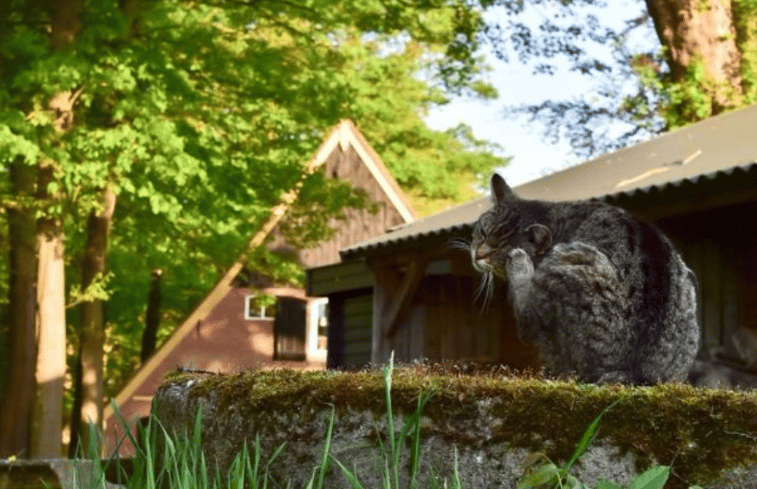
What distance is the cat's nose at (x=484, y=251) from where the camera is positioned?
7414mm

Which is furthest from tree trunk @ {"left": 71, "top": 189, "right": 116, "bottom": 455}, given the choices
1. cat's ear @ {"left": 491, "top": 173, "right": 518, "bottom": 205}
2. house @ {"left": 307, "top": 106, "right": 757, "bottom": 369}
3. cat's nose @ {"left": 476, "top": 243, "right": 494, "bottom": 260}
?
cat's nose @ {"left": 476, "top": 243, "right": 494, "bottom": 260}

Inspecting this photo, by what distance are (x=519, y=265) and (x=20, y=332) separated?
2036 centimetres

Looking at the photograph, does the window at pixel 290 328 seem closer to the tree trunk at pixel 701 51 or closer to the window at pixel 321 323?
the window at pixel 321 323

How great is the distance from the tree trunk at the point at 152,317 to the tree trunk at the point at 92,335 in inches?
290

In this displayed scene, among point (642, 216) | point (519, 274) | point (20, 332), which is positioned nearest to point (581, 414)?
point (519, 274)

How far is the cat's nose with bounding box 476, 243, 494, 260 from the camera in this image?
24.3ft

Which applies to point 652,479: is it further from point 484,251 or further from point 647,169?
point 647,169

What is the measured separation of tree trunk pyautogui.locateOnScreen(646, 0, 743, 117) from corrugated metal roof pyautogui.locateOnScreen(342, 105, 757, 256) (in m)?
6.40

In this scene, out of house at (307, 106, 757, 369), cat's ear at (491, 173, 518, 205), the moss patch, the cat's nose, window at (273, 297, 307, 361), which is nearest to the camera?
the moss patch

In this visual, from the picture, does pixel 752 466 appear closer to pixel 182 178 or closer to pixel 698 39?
pixel 182 178

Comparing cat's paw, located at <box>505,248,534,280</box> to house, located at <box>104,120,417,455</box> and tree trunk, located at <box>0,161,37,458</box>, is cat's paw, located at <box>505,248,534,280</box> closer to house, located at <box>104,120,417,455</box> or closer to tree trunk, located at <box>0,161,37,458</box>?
tree trunk, located at <box>0,161,37,458</box>

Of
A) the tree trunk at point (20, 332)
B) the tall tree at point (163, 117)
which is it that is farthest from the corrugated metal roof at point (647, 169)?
the tree trunk at point (20, 332)

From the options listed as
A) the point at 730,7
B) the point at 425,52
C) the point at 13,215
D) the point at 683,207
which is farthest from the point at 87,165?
the point at 425,52

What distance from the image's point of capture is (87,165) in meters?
21.0
